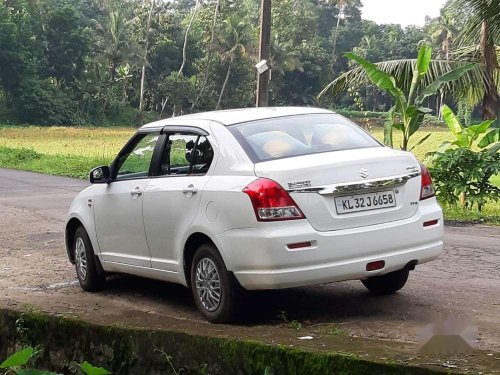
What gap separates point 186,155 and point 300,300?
153 centimetres

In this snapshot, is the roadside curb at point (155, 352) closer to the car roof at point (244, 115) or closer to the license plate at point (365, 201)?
the license plate at point (365, 201)

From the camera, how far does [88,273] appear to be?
28.3ft

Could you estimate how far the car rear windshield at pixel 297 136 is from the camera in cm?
691

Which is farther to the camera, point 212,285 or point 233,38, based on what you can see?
point 233,38

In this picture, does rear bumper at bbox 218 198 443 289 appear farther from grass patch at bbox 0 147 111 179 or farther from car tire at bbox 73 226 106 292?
grass patch at bbox 0 147 111 179

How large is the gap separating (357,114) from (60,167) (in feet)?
223

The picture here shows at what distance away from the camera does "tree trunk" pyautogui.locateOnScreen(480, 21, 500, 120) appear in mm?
21141

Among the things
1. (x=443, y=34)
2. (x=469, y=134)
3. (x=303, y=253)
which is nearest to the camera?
(x=303, y=253)

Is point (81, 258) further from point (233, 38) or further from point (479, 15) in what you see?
point (233, 38)

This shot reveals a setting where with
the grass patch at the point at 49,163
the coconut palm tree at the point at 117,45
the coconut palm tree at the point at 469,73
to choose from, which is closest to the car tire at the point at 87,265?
the coconut palm tree at the point at 469,73

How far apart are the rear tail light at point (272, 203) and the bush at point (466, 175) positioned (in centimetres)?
1036

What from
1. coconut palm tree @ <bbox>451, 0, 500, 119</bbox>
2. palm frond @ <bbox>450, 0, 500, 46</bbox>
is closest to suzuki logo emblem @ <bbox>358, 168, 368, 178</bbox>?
palm frond @ <bbox>450, 0, 500, 46</bbox>

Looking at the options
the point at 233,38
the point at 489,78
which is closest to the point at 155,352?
the point at 489,78

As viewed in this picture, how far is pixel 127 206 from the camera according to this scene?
310 inches
